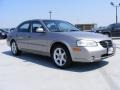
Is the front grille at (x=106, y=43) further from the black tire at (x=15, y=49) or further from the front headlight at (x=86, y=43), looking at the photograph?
the black tire at (x=15, y=49)

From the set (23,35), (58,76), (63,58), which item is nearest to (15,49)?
(23,35)

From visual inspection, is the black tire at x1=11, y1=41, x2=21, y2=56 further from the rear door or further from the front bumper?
the front bumper

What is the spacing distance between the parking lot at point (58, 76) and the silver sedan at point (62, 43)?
0.36m

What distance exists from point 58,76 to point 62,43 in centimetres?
112

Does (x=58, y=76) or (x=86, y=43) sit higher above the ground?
(x=86, y=43)

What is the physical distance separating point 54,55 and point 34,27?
1.56 metres

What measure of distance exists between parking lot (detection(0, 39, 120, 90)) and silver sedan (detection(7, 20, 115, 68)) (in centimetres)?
36

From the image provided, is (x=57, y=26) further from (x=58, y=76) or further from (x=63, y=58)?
(x=58, y=76)

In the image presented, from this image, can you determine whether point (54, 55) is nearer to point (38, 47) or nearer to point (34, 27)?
point (38, 47)

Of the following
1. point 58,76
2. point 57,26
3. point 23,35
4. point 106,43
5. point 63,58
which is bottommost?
point 58,76

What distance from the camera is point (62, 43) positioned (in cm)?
625

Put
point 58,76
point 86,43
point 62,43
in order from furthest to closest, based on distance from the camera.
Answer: point 62,43
point 86,43
point 58,76

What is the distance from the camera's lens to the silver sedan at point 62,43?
5863mm

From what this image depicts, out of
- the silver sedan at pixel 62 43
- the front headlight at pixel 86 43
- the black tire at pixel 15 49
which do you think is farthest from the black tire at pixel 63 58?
the black tire at pixel 15 49
